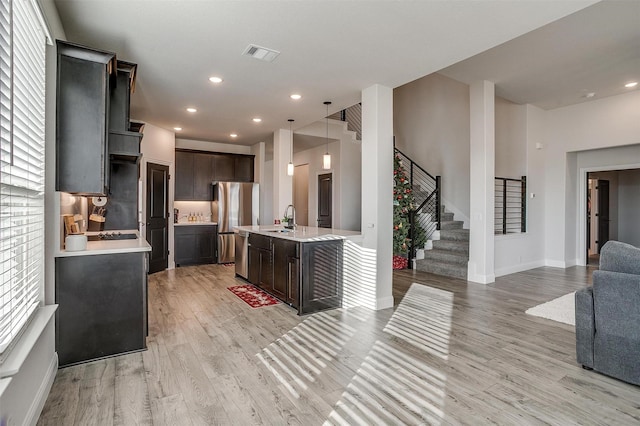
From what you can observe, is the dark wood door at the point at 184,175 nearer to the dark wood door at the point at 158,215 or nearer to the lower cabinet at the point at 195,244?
the dark wood door at the point at 158,215

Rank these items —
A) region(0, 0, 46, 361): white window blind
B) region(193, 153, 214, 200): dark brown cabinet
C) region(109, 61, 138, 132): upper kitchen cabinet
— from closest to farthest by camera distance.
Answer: region(0, 0, 46, 361): white window blind → region(109, 61, 138, 132): upper kitchen cabinet → region(193, 153, 214, 200): dark brown cabinet

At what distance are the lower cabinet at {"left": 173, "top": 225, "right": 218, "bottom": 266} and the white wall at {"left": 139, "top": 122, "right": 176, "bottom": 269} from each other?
15 centimetres

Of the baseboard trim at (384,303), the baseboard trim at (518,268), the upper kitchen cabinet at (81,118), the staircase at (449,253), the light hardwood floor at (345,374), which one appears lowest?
the light hardwood floor at (345,374)

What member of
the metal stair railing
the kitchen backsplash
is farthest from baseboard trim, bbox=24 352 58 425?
the metal stair railing

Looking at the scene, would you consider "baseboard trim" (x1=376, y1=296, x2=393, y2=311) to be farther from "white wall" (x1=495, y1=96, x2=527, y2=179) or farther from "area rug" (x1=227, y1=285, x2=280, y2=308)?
"white wall" (x1=495, y1=96, x2=527, y2=179)

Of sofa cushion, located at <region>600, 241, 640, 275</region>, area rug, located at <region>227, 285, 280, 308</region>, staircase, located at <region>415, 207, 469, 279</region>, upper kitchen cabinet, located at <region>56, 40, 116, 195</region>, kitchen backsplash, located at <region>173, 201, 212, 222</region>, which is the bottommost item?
area rug, located at <region>227, 285, 280, 308</region>

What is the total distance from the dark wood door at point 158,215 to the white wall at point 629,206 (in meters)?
10.8

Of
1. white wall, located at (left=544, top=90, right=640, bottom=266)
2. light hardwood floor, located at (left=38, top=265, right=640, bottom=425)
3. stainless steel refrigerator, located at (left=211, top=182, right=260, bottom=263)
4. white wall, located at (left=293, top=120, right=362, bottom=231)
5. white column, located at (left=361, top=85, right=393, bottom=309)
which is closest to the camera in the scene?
light hardwood floor, located at (left=38, top=265, right=640, bottom=425)

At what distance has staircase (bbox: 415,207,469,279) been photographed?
239 inches

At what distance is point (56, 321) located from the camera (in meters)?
2.63

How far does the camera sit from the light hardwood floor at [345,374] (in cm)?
206

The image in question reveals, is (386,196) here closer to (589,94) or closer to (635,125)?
(589,94)

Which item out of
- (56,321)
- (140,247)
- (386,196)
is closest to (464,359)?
(386,196)

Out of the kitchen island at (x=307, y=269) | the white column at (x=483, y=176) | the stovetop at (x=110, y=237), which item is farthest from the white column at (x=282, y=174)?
the white column at (x=483, y=176)
